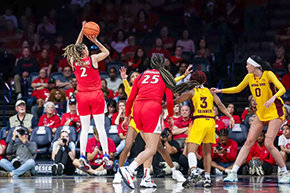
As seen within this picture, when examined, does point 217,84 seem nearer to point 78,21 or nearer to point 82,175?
point 82,175

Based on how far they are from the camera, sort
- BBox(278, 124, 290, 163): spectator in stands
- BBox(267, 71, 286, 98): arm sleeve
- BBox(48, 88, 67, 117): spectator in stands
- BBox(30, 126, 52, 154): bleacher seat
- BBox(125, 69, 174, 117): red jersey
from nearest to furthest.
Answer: BBox(125, 69, 174, 117): red jersey → BBox(267, 71, 286, 98): arm sleeve → BBox(278, 124, 290, 163): spectator in stands → BBox(30, 126, 52, 154): bleacher seat → BBox(48, 88, 67, 117): spectator in stands

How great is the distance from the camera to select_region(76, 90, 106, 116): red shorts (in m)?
8.89

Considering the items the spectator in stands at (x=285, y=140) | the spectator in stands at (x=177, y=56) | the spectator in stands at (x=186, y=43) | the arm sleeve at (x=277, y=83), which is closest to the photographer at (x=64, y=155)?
the spectator in stands at (x=285, y=140)

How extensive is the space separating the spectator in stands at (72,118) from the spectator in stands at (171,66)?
9.50 ft

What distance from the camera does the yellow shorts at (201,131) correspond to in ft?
29.3

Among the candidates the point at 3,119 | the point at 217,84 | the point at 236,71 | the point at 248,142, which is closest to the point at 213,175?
the point at 248,142

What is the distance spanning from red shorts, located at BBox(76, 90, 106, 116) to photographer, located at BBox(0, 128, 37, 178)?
3.81 metres

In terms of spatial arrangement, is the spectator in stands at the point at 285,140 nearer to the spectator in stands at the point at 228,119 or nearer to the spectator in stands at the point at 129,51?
the spectator in stands at the point at 228,119

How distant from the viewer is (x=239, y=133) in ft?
41.7

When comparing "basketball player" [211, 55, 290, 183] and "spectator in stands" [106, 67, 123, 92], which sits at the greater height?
"spectator in stands" [106, 67, 123, 92]

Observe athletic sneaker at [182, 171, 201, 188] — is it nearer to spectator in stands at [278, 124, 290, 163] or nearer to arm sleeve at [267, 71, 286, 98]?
arm sleeve at [267, 71, 286, 98]

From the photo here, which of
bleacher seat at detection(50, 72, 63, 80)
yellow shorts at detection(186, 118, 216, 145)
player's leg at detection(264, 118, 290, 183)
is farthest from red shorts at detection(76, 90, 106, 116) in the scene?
bleacher seat at detection(50, 72, 63, 80)

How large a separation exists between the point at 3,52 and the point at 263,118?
34.9ft

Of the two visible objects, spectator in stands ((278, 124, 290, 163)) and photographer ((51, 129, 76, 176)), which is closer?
spectator in stands ((278, 124, 290, 163))
